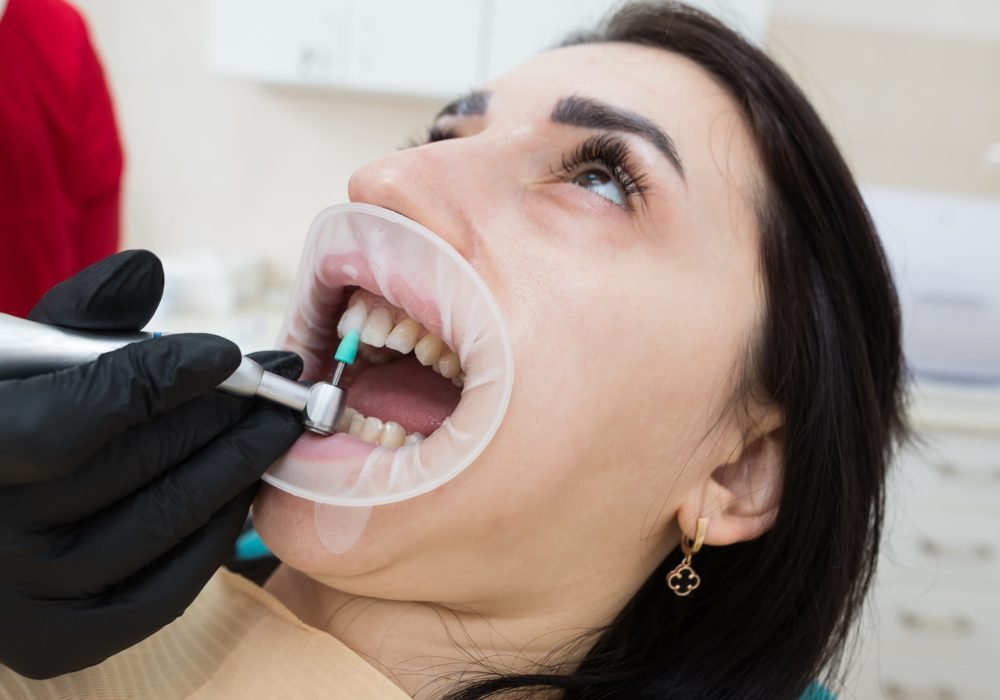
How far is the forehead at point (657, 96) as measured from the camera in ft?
2.96

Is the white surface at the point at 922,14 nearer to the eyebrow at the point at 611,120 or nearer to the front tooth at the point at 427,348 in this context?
the eyebrow at the point at 611,120

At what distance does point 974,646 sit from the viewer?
7.35ft

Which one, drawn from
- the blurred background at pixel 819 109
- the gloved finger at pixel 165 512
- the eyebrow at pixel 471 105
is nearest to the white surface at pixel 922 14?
the blurred background at pixel 819 109

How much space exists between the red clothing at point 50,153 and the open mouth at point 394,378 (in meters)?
1.01

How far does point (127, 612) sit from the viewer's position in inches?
28.0

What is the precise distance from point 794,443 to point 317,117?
252cm

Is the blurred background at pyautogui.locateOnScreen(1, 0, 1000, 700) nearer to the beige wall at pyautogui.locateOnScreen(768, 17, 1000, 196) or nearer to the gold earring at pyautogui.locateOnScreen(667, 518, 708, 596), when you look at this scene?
the beige wall at pyautogui.locateOnScreen(768, 17, 1000, 196)

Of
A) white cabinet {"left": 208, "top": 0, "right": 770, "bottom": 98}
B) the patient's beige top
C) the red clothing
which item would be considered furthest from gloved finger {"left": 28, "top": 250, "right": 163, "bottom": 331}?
white cabinet {"left": 208, "top": 0, "right": 770, "bottom": 98}

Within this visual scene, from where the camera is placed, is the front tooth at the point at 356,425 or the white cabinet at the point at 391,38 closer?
the front tooth at the point at 356,425

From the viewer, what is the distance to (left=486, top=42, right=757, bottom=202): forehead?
35.5 inches

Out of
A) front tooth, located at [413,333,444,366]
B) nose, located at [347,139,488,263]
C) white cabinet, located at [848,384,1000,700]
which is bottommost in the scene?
white cabinet, located at [848,384,1000,700]

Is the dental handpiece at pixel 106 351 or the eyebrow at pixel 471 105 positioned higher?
the eyebrow at pixel 471 105

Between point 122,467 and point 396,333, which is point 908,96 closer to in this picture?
point 396,333

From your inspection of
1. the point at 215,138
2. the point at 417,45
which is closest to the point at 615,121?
the point at 417,45
